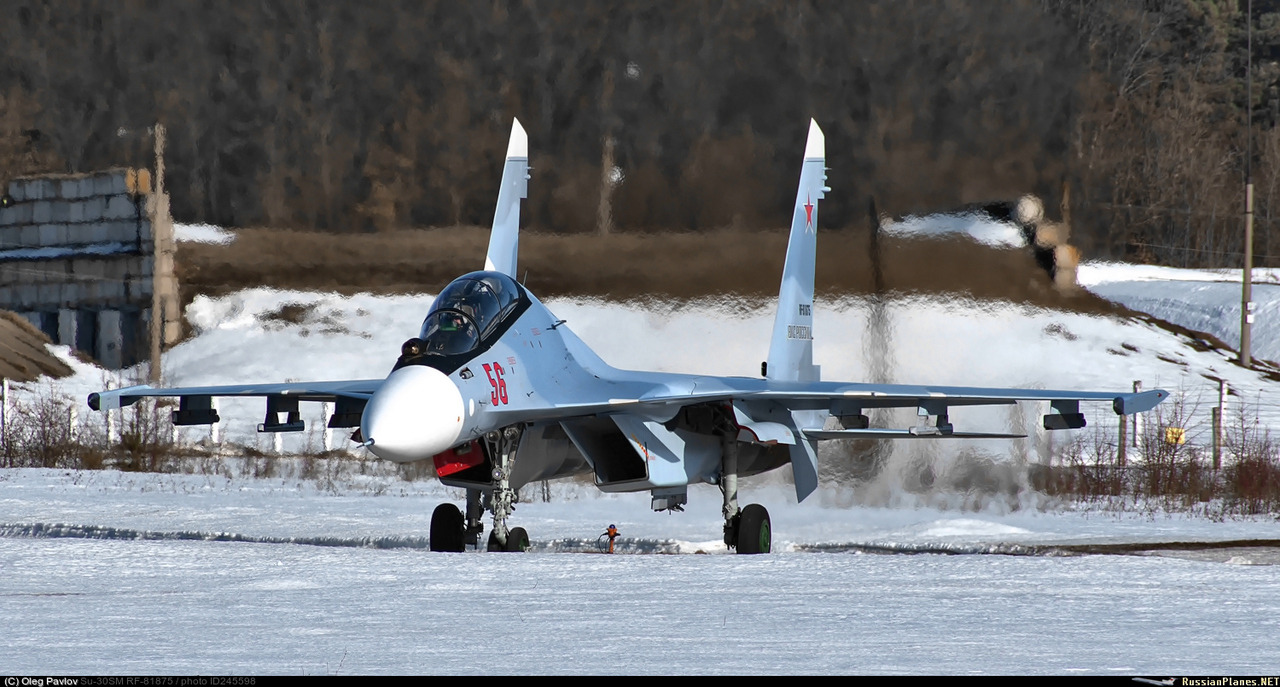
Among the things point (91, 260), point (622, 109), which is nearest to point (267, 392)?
point (622, 109)

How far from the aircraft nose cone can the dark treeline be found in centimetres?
783

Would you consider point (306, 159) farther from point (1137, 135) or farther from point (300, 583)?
point (300, 583)

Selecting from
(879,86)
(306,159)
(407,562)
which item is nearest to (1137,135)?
(879,86)

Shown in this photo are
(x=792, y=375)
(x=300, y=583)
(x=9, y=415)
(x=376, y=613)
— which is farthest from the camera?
(x=9, y=415)

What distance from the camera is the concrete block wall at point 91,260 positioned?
81.6ft

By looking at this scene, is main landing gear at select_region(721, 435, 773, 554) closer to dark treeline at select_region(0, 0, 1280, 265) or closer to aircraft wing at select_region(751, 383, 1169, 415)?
aircraft wing at select_region(751, 383, 1169, 415)

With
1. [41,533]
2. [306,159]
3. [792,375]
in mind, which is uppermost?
[306,159]

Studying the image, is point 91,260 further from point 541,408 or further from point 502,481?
point 541,408

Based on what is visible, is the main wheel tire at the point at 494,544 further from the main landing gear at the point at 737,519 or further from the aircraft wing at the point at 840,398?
the main landing gear at the point at 737,519

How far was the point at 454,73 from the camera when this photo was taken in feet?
70.8

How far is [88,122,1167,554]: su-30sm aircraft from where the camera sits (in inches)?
406

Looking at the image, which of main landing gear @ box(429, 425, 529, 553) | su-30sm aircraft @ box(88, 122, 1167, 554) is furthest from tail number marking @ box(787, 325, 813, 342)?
main landing gear @ box(429, 425, 529, 553)

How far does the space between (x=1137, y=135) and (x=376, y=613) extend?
18636mm

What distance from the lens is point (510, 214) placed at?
12656 mm
